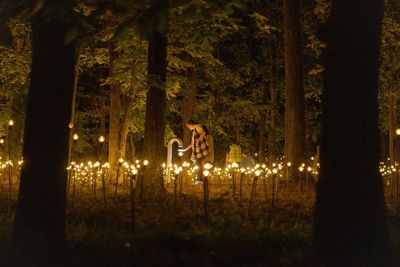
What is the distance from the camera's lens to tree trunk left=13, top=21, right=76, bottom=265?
684cm

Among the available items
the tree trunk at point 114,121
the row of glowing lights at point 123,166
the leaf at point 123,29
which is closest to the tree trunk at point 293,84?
the row of glowing lights at point 123,166

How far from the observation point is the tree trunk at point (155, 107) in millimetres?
13352

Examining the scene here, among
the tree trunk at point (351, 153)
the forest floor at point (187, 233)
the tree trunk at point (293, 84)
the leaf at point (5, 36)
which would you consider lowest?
the forest floor at point (187, 233)

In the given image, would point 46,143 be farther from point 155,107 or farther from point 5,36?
point 155,107

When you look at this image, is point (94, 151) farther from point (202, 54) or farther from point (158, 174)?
point (158, 174)

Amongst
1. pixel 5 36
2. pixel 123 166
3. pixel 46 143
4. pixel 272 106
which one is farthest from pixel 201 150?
pixel 272 106

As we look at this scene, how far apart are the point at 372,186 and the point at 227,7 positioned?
262 centimetres

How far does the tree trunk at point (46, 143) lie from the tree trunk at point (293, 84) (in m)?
9.94

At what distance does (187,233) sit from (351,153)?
291 cm

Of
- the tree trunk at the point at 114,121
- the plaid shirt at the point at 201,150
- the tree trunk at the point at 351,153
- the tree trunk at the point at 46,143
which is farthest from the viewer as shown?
the tree trunk at the point at 114,121

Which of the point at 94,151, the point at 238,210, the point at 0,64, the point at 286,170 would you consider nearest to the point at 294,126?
the point at 286,170

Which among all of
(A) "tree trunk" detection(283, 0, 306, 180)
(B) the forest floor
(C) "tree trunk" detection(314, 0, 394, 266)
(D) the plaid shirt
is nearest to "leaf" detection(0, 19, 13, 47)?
(B) the forest floor

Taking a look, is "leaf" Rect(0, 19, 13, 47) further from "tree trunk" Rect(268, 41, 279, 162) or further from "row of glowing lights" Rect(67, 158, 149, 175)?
"tree trunk" Rect(268, 41, 279, 162)

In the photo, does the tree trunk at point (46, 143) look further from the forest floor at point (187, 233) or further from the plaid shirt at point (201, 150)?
the plaid shirt at point (201, 150)
